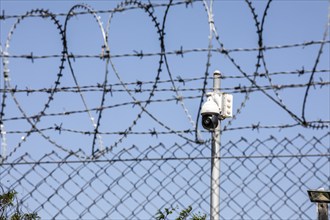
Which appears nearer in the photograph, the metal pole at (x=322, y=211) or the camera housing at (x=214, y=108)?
the metal pole at (x=322, y=211)

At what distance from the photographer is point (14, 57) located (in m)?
6.34

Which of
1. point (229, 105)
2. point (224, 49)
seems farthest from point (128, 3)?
point (229, 105)

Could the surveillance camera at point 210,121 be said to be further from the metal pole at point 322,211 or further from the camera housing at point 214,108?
the metal pole at point 322,211

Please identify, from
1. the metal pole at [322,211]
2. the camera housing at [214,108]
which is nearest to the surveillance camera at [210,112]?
the camera housing at [214,108]

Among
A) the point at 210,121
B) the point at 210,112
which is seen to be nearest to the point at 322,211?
the point at 210,112

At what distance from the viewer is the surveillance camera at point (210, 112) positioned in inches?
279

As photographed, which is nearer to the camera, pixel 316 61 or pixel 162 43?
Result: pixel 316 61

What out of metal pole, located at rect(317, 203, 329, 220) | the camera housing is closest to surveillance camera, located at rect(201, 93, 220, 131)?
the camera housing

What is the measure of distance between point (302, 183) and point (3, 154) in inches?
92.3

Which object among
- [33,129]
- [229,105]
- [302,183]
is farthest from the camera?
[229,105]

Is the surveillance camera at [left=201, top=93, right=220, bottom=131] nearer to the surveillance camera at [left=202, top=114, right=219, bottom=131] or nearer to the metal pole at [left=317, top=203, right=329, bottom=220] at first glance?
the surveillance camera at [left=202, top=114, right=219, bottom=131]

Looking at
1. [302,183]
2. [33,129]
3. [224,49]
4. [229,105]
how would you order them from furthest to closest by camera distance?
[229,105] → [33,129] → [224,49] → [302,183]

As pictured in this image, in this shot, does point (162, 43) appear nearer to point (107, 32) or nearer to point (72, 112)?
point (107, 32)

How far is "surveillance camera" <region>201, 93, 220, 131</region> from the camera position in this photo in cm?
708
